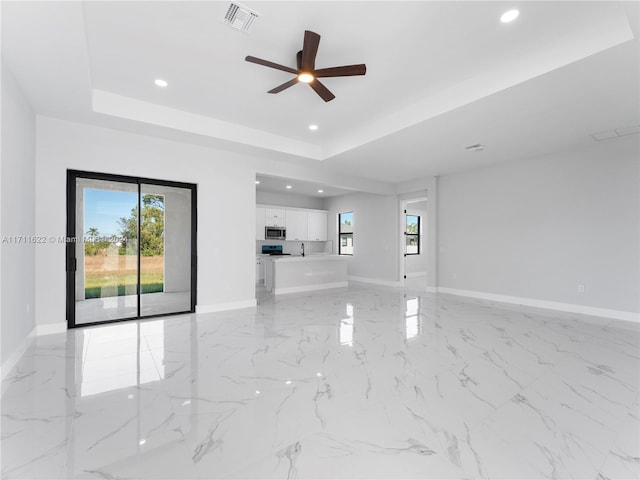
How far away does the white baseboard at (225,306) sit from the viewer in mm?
5115

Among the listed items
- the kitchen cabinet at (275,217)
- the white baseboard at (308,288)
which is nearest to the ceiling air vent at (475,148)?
the white baseboard at (308,288)

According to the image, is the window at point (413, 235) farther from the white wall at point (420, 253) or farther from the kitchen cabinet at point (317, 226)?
the kitchen cabinet at point (317, 226)

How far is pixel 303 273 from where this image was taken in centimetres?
763

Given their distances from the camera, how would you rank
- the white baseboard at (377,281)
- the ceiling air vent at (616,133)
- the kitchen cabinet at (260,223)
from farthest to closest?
the kitchen cabinet at (260,223) → the white baseboard at (377,281) → the ceiling air vent at (616,133)

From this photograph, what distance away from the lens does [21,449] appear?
174cm

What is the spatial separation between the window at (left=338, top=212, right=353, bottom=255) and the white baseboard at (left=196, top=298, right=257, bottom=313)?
16.6 ft

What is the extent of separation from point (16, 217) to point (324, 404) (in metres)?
3.62

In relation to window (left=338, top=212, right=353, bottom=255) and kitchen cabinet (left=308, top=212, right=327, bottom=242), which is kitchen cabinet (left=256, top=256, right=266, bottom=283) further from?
window (left=338, top=212, right=353, bottom=255)

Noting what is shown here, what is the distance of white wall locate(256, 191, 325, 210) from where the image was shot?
30.7ft

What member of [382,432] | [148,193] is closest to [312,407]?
[382,432]

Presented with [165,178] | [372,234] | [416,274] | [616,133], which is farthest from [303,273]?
[616,133]

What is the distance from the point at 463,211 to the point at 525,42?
4.56 metres

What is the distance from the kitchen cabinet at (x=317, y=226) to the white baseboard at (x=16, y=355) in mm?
7235

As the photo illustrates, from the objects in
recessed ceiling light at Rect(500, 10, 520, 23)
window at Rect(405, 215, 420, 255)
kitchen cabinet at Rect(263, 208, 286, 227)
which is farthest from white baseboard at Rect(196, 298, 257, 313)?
window at Rect(405, 215, 420, 255)
